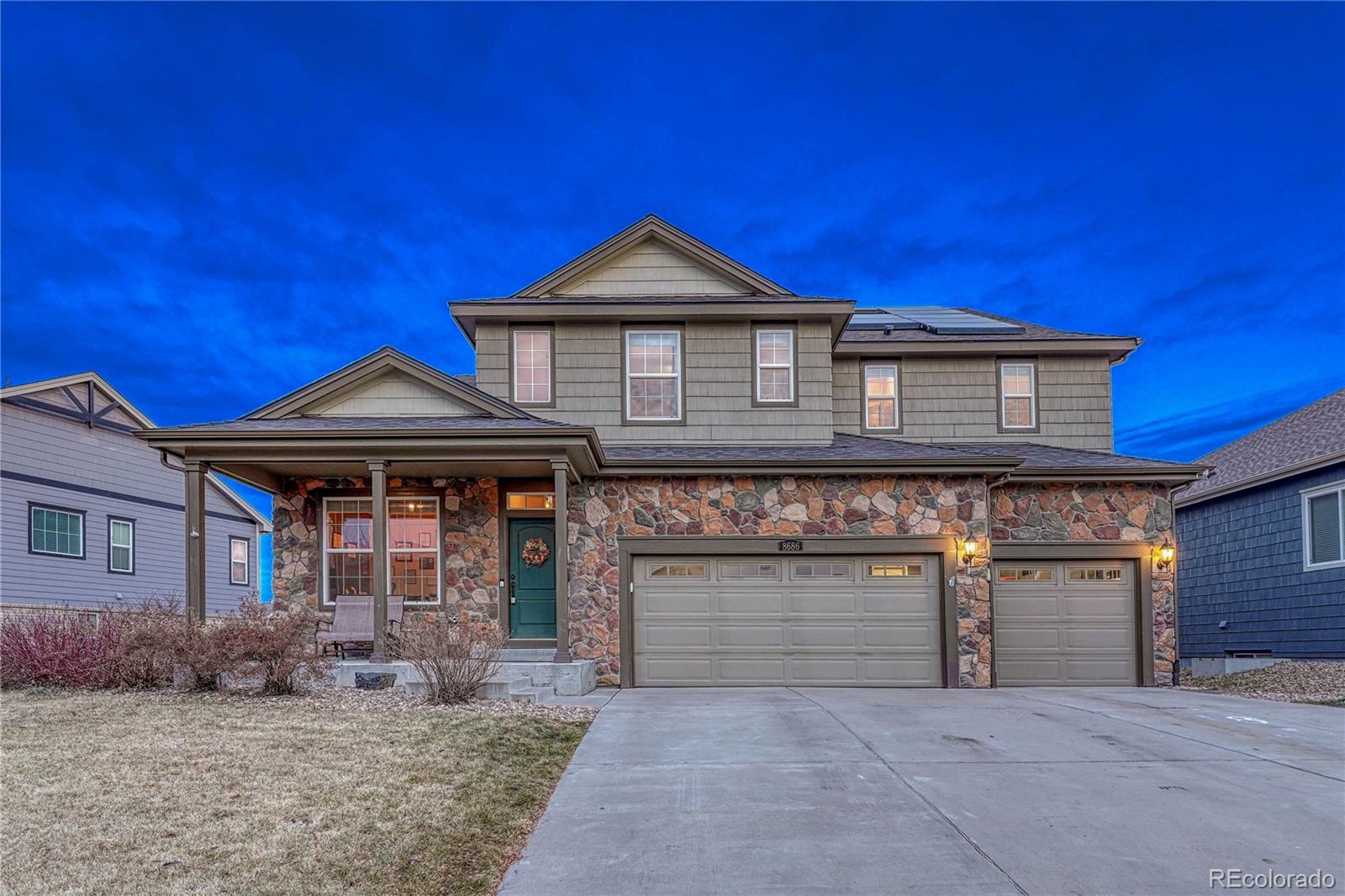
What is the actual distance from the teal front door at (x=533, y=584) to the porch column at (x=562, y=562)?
5.09 feet

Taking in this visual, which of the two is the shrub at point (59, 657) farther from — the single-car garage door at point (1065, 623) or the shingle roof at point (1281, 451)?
the shingle roof at point (1281, 451)

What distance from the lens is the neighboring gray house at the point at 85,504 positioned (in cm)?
1695

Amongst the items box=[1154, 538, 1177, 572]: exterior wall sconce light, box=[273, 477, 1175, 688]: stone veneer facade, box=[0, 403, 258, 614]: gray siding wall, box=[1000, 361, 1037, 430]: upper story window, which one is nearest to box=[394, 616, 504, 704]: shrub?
box=[273, 477, 1175, 688]: stone veneer facade

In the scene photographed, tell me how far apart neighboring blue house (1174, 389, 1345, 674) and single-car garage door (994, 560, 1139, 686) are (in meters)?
3.47

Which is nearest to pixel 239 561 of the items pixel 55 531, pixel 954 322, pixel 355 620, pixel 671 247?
pixel 55 531

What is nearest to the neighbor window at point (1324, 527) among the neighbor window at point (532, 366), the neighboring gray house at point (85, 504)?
the neighbor window at point (532, 366)

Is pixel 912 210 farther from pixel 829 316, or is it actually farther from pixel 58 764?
pixel 58 764

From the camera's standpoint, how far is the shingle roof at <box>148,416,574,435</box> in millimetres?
11305

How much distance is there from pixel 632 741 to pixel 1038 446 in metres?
10.0

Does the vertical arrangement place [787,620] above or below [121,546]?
below

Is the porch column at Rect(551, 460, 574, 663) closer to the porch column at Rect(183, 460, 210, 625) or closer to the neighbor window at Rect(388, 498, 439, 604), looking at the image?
the neighbor window at Rect(388, 498, 439, 604)

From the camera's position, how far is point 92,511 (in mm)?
18766

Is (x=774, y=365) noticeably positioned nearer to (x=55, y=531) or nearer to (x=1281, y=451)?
(x=1281, y=451)

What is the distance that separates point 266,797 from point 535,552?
7.95 m
